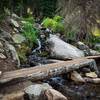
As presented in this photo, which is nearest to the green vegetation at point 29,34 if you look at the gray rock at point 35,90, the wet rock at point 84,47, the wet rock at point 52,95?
the wet rock at point 84,47

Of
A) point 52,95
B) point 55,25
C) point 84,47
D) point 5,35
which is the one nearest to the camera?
point 52,95

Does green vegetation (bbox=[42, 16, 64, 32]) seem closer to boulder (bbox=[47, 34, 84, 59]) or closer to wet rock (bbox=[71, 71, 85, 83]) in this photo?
boulder (bbox=[47, 34, 84, 59])

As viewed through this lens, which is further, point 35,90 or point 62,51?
point 62,51

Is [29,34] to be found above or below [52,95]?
above

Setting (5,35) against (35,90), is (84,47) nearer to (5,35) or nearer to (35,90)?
(5,35)

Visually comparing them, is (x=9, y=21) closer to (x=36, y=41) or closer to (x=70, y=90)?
(x=36, y=41)

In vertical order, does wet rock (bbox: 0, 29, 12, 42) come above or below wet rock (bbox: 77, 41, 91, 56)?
above

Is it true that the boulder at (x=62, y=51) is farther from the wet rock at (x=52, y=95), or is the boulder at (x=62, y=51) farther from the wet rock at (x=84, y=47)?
the wet rock at (x=52, y=95)

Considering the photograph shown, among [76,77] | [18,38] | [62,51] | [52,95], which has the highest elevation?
[18,38]

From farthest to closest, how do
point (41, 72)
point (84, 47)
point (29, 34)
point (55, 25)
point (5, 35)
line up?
1. point (55, 25)
2. point (84, 47)
3. point (29, 34)
4. point (5, 35)
5. point (41, 72)

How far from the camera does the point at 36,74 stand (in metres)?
8.69

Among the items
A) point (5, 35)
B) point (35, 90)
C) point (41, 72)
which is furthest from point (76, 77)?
point (5, 35)

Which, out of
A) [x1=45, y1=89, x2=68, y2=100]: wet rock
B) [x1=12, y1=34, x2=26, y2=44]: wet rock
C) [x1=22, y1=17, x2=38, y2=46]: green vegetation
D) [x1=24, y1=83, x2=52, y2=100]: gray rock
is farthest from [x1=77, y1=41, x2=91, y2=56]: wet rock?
[x1=45, y1=89, x2=68, y2=100]: wet rock

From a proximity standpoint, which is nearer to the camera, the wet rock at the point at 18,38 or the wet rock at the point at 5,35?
the wet rock at the point at 5,35
